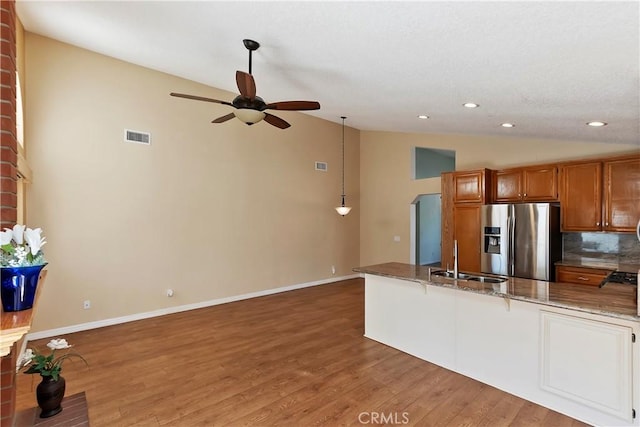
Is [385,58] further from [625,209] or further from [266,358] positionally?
[625,209]

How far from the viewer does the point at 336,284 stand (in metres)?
7.17

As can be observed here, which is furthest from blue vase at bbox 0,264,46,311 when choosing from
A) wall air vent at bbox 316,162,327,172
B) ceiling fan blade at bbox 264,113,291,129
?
wall air vent at bbox 316,162,327,172

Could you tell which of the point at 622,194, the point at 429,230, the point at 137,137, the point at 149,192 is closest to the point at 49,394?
the point at 149,192

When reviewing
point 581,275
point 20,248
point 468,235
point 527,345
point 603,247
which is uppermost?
point 20,248

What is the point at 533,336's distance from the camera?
2590 millimetres

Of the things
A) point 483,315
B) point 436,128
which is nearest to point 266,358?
point 483,315

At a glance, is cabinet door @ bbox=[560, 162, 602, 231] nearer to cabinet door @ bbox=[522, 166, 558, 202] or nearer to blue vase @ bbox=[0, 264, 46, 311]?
cabinet door @ bbox=[522, 166, 558, 202]

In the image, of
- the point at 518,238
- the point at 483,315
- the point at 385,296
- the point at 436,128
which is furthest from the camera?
the point at 436,128

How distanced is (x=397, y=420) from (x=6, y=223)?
2883 mm

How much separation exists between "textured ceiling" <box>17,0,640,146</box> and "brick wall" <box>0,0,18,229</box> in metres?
1.22

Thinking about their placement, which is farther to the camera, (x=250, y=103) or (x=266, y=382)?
(x=250, y=103)

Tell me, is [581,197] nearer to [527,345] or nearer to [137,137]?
[527,345]

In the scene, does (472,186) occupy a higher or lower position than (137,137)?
lower

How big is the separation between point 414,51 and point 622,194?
11.9 feet
